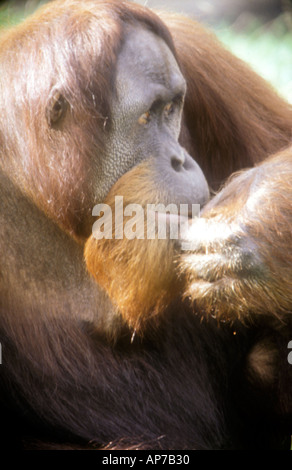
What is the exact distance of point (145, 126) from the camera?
212 cm

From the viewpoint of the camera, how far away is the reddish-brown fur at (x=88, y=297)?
6.77 ft

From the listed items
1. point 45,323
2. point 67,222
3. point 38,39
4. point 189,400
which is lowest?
point 189,400

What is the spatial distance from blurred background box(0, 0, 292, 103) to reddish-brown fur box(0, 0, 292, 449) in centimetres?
253

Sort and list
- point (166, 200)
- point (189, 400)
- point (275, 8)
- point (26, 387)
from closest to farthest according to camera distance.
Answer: point (166, 200) → point (26, 387) → point (189, 400) → point (275, 8)

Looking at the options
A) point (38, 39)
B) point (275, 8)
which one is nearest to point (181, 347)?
point (38, 39)

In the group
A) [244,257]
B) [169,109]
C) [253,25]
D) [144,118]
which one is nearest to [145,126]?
[144,118]

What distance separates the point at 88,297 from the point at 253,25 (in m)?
4.46

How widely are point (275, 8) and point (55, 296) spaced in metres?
5.07

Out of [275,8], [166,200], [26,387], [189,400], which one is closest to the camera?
[166,200]

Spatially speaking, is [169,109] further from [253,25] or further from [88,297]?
[253,25]

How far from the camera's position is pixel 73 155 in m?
2.06

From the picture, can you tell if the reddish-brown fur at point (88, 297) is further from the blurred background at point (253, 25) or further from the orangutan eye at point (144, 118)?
the blurred background at point (253, 25)

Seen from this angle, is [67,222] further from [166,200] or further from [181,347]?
[181,347]

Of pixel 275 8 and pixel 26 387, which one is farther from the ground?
pixel 275 8
